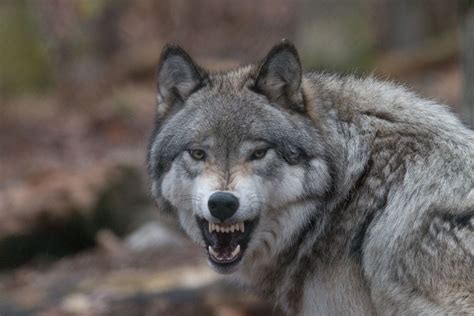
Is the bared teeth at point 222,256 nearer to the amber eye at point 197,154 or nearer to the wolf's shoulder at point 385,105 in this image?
the amber eye at point 197,154

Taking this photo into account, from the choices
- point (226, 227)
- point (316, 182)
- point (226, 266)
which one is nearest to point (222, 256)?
point (226, 266)

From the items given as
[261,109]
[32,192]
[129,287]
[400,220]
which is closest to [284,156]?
[261,109]

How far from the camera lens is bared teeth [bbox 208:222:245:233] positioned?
5.89 m

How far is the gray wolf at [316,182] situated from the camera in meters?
5.65

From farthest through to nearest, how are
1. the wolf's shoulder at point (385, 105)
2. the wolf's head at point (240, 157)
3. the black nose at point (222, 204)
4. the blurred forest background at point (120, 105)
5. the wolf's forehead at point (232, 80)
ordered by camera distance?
the blurred forest background at point (120, 105) < the wolf's forehead at point (232, 80) < the wolf's shoulder at point (385, 105) < the wolf's head at point (240, 157) < the black nose at point (222, 204)

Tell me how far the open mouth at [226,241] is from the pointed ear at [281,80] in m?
0.82

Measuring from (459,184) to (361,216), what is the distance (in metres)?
0.66

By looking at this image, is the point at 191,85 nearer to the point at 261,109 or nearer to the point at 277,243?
the point at 261,109

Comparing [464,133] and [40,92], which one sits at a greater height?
[40,92]

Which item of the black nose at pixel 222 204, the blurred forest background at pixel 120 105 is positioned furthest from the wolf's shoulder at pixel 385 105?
the black nose at pixel 222 204

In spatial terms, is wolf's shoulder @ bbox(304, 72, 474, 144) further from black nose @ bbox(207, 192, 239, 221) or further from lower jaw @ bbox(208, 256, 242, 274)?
lower jaw @ bbox(208, 256, 242, 274)

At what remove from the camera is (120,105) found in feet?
58.2

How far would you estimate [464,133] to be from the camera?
19.7 feet

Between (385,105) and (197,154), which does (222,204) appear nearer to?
(197,154)
